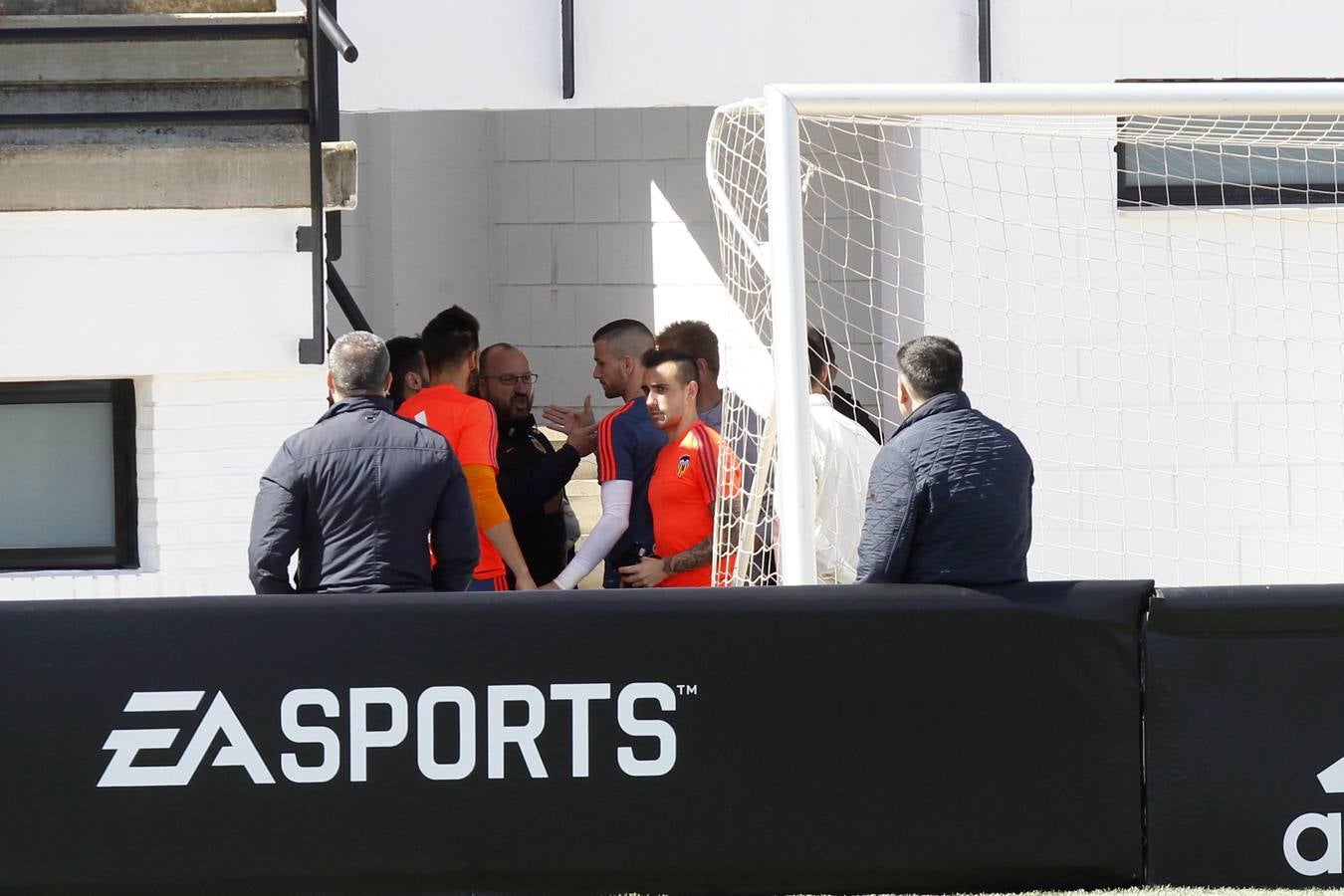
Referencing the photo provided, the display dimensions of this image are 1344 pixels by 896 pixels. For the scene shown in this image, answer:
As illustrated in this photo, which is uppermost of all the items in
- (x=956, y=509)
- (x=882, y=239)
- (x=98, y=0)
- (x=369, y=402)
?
(x=98, y=0)

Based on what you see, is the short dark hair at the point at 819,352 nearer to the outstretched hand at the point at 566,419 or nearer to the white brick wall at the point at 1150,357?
the outstretched hand at the point at 566,419

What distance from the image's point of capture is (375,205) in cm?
950

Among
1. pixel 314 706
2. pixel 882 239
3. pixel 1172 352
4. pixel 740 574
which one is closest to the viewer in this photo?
pixel 314 706

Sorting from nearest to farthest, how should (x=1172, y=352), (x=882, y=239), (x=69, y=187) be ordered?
1. (x=69, y=187)
2. (x=1172, y=352)
3. (x=882, y=239)

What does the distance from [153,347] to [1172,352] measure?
15.2 ft

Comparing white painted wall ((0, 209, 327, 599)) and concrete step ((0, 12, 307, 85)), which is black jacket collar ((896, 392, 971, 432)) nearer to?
white painted wall ((0, 209, 327, 599))

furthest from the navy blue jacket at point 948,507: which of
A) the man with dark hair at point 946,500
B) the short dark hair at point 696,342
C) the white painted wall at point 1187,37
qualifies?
the white painted wall at point 1187,37

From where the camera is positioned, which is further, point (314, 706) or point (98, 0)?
point (98, 0)

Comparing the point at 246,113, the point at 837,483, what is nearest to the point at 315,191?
the point at 246,113

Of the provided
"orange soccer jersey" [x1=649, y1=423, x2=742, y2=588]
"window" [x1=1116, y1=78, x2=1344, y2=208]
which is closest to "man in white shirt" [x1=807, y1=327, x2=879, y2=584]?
"orange soccer jersey" [x1=649, y1=423, x2=742, y2=588]

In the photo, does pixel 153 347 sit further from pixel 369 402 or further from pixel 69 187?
pixel 369 402

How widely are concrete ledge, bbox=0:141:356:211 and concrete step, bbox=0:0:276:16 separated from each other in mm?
692

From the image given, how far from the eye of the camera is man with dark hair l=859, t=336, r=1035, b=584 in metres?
4.45

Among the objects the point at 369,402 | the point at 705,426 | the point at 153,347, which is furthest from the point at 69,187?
the point at 705,426
